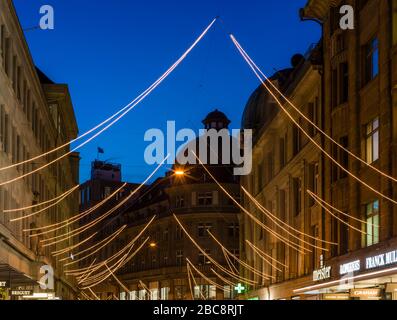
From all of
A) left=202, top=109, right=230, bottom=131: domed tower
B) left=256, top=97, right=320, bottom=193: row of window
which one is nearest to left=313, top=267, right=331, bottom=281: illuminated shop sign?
left=256, top=97, right=320, bottom=193: row of window

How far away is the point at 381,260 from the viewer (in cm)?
2447

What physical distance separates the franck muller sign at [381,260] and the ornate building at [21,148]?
38.7 feet

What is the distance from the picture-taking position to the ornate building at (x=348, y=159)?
2683cm

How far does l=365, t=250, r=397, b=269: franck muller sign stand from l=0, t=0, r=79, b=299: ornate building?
11800 mm

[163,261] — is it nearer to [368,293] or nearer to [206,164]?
[206,164]

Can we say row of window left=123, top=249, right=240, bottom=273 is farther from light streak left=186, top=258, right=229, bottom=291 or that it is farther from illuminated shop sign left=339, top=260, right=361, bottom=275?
illuminated shop sign left=339, top=260, right=361, bottom=275

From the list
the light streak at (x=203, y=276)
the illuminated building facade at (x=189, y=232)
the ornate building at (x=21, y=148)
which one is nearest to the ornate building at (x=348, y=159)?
the ornate building at (x=21, y=148)

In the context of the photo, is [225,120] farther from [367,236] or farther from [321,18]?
[367,236]

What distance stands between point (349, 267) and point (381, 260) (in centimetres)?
461

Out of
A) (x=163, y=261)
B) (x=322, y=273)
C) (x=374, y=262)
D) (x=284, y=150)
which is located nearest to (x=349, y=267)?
(x=374, y=262)

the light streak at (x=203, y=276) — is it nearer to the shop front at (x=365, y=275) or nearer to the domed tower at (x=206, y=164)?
the domed tower at (x=206, y=164)

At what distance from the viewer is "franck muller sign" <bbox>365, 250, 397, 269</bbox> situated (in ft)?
75.9

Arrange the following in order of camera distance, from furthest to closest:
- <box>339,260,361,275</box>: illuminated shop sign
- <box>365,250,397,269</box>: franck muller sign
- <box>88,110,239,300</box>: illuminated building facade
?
<box>88,110,239,300</box>: illuminated building facade → <box>339,260,361,275</box>: illuminated shop sign → <box>365,250,397,269</box>: franck muller sign
